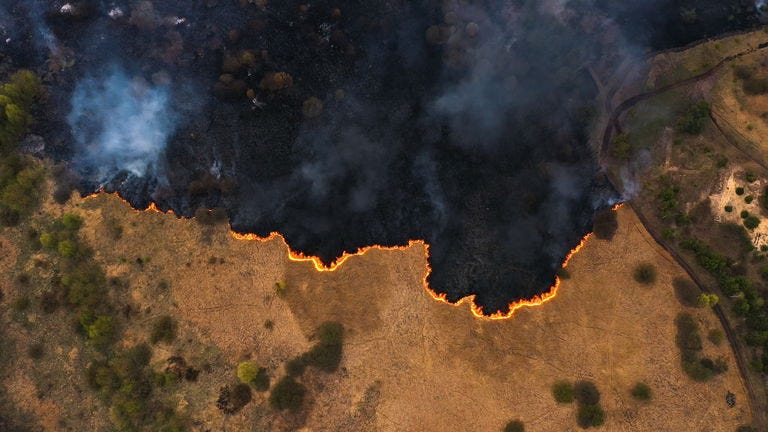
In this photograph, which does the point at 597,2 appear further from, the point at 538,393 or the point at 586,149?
the point at 538,393

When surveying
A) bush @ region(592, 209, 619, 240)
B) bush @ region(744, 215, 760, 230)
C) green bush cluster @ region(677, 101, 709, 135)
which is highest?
green bush cluster @ region(677, 101, 709, 135)

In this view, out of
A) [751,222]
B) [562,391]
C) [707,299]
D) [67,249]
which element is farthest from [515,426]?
[67,249]

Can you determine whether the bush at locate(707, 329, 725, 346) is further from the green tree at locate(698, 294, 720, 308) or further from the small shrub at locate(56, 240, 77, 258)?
the small shrub at locate(56, 240, 77, 258)

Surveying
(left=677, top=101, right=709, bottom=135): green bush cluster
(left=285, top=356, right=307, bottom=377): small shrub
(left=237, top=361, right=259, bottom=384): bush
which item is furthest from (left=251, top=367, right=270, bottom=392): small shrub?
(left=677, top=101, right=709, bottom=135): green bush cluster

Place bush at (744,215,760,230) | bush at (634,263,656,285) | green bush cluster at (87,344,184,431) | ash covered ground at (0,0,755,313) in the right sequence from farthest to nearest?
ash covered ground at (0,0,755,313), bush at (634,263,656,285), bush at (744,215,760,230), green bush cluster at (87,344,184,431)

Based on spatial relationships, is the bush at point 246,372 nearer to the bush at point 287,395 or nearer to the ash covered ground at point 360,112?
the bush at point 287,395

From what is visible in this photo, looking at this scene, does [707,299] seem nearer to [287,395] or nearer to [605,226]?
[605,226]
